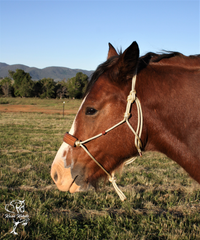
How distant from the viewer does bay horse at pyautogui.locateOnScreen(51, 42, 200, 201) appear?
1.67m

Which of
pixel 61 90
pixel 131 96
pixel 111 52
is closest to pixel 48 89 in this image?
pixel 61 90

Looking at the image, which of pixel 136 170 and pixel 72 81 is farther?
pixel 72 81

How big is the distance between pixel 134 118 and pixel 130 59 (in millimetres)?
481

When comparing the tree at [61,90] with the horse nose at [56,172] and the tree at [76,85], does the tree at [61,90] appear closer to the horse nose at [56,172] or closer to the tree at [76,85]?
the tree at [76,85]

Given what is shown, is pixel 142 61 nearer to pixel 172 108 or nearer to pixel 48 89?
pixel 172 108

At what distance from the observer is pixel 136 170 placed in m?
5.41

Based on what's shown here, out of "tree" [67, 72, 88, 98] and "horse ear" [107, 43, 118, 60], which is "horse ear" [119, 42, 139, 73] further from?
"tree" [67, 72, 88, 98]

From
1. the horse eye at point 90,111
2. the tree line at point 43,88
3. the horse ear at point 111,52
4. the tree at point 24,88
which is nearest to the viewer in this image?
the horse eye at point 90,111

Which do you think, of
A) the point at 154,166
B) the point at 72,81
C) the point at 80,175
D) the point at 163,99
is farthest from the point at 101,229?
the point at 72,81

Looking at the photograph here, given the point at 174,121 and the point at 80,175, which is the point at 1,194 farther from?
the point at 174,121

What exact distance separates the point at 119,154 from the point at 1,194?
301 cm

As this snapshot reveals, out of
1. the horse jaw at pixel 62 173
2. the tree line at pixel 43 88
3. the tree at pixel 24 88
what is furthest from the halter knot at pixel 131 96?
the tree at pixel 24 88

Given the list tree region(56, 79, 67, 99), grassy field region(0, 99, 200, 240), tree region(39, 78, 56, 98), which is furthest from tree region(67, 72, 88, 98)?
grassy field region(0, 99, 200, 240)

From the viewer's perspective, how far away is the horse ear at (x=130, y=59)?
5.01 ft
